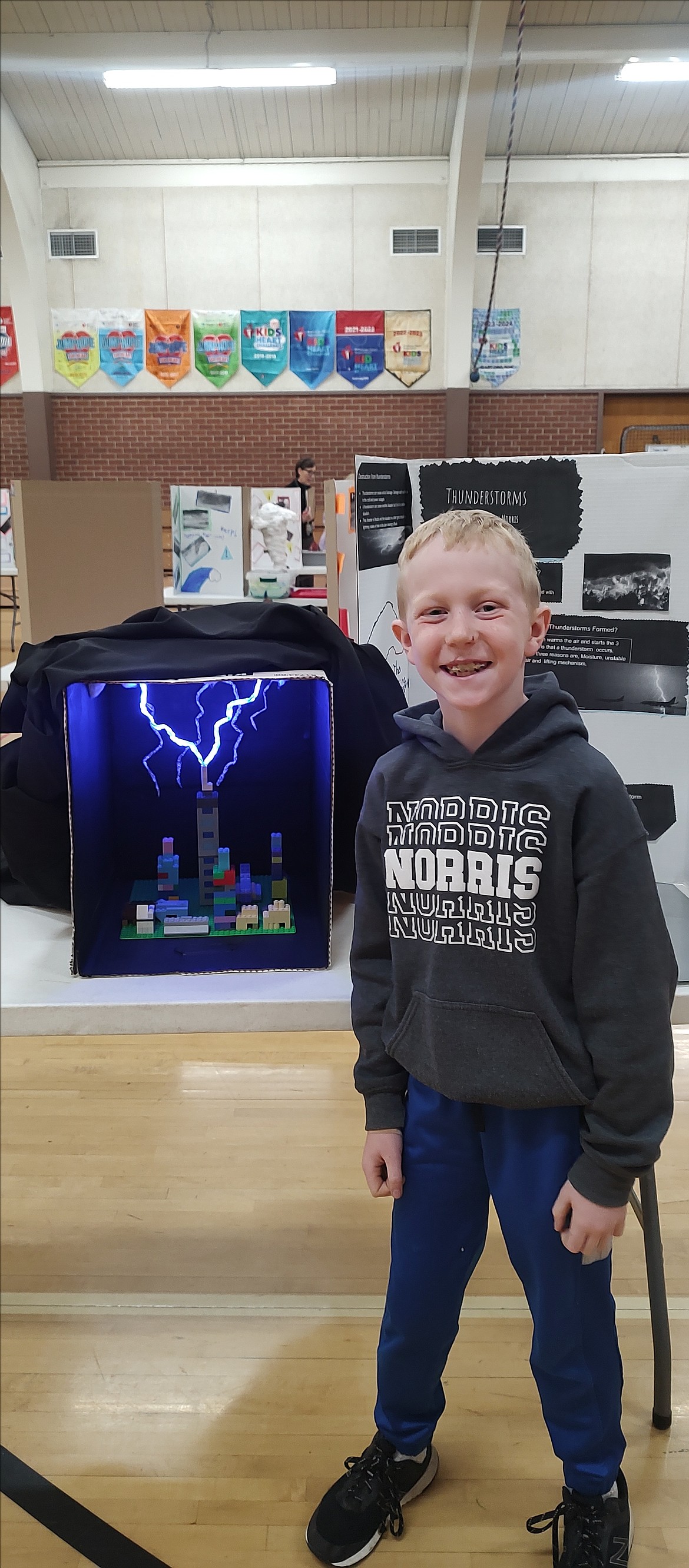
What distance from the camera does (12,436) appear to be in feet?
29.8

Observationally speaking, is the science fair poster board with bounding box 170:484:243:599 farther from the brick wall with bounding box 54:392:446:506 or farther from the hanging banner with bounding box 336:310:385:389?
the hanging banner with bounding box 336:310:385:389

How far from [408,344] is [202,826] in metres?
8.35

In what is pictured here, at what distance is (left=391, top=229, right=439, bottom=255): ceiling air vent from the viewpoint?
8.56 metres

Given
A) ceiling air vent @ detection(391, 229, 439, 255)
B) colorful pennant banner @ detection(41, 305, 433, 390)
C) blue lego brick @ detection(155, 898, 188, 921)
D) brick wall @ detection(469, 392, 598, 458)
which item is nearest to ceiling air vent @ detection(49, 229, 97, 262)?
colorful pennant banner @ detection(41, 305, 433, 390)

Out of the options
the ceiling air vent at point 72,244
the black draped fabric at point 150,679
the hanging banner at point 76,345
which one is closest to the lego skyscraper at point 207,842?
the black draped fabric at point 150,679

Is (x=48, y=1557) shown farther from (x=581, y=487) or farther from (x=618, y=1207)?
(x=581, y=487)

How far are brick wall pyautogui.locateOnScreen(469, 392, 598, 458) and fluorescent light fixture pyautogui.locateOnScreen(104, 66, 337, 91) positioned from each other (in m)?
2.67

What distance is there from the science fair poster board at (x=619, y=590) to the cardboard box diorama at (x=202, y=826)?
0.36 metres

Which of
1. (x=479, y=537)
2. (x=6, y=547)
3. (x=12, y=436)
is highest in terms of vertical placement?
(x=12, y=436)

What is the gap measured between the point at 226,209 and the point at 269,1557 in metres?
9.45

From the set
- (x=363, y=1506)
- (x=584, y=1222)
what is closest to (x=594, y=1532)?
(x=363, y=1506)

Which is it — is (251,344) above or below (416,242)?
below

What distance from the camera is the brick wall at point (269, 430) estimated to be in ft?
29.0

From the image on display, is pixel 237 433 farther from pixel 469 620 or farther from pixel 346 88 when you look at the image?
pixel 469 620
